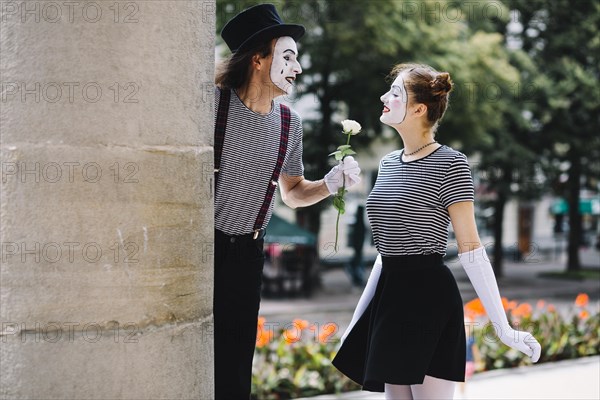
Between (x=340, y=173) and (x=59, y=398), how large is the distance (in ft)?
5.17

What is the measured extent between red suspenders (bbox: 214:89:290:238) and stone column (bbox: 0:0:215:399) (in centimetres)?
66

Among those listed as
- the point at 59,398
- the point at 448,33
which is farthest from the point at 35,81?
the point at 448,33

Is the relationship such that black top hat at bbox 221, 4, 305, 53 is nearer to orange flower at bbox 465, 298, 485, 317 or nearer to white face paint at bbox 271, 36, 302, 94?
white face paint at bbox 271, 36, 302, 94

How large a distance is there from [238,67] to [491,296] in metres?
1.39

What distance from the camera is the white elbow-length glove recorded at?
3281 mm

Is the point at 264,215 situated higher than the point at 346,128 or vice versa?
the point at 346,128

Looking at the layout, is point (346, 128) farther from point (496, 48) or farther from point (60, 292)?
point (496, 48)

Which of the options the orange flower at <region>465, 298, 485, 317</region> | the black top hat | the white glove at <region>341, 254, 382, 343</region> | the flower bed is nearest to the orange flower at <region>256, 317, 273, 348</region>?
the flower bed

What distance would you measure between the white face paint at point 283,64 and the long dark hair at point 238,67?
0.04m

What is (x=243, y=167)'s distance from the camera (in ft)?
10.3

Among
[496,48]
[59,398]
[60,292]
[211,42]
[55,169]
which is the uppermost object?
[496,48]

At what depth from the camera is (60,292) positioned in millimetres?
2338

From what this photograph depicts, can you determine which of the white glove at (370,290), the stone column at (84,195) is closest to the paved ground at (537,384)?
the white glove at (370,290)

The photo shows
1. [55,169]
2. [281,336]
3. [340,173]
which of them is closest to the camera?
[55,169]
